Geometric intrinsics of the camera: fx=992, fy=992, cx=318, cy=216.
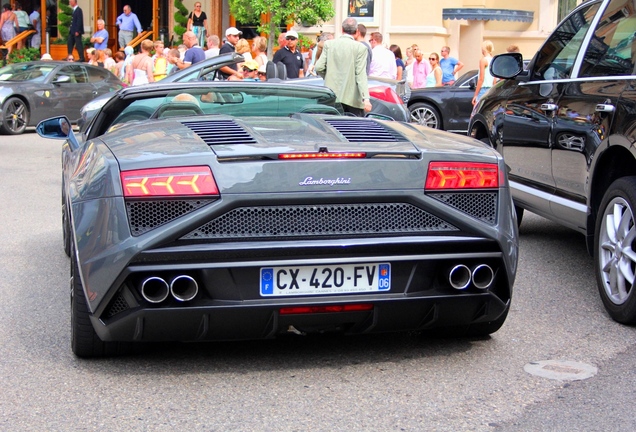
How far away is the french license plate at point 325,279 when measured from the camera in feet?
13.4

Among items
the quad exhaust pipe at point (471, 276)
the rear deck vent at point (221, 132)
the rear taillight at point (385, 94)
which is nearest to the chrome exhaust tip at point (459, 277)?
the quad exhaust pipe at point (471, 276)

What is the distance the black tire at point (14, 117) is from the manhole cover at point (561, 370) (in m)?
15.8

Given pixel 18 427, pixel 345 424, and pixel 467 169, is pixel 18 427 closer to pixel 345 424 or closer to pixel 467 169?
pixel 345 424

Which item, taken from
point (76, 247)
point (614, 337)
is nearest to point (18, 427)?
point (76, 247)

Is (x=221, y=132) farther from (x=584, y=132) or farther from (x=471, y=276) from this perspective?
(x=584, y=132)

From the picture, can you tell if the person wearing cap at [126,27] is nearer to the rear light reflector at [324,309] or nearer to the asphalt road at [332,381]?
the asphalt road at [332,381]

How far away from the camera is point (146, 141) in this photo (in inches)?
173

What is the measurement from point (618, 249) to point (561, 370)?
3.64 feet

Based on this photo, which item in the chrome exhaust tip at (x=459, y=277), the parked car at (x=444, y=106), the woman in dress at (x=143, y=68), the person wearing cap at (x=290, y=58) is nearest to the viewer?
the chrome exhaust tip at (x=459, y=277)

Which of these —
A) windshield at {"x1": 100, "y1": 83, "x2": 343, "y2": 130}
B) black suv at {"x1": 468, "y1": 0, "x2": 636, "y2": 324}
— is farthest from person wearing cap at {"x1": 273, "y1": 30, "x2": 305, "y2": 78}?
windshield at {"x1": 100, "y1": 83, "x2": 343, "y2": 130}

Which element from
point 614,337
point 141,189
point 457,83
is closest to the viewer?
point 141,189

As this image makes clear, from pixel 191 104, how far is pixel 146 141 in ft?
3.83

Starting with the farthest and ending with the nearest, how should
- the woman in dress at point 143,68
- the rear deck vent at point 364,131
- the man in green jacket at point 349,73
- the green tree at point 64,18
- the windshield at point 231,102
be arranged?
the green tree at point 64,18 → the woman in dress at point 143,68 → the man in green jacket at point 349,73 → the windshield at point 231,102 → the rear deck vent at point 364,131

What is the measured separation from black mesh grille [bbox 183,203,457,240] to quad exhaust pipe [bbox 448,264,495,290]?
0.18 metres
